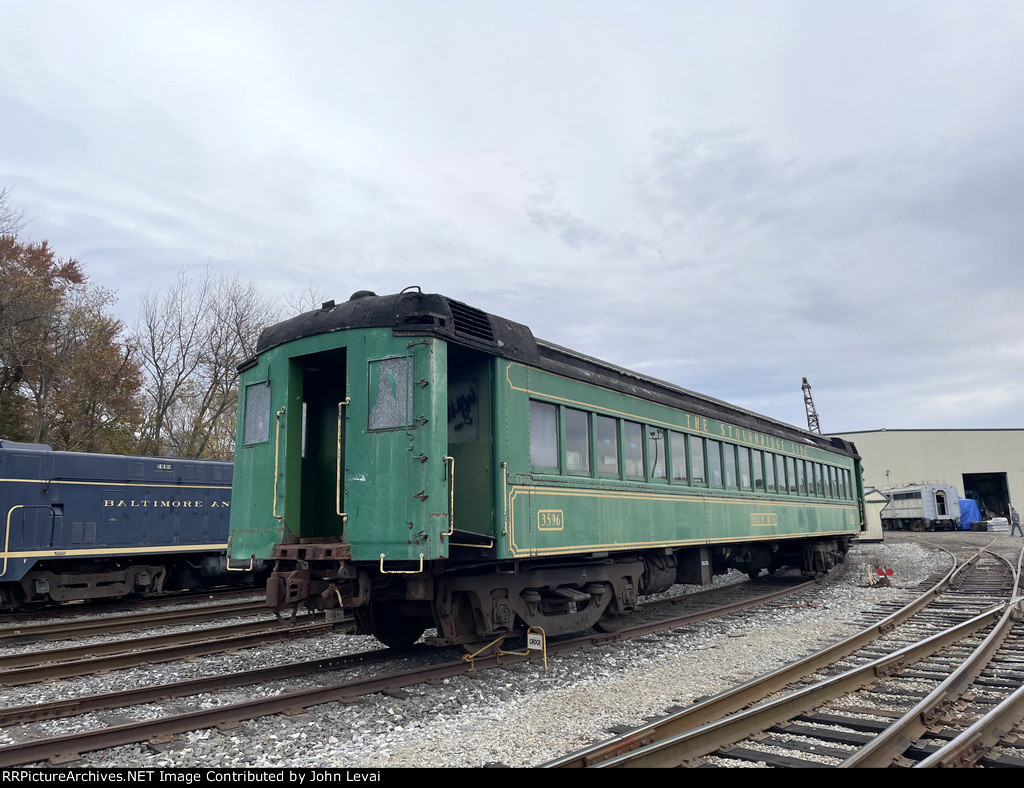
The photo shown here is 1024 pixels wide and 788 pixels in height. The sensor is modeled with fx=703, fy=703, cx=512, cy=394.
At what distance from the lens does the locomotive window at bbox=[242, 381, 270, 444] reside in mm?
7559

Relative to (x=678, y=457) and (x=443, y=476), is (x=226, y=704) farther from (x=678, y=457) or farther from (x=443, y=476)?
(x=678, y=457)

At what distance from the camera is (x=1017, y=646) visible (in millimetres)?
8234

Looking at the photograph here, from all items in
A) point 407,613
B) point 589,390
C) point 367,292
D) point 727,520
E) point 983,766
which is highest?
point 367,292

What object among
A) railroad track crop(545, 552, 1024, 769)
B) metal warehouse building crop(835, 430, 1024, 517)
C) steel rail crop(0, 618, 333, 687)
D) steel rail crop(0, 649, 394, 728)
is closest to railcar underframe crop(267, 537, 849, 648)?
steel rail crop(0, 649, 394, 728)

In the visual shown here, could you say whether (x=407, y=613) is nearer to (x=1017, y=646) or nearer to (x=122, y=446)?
(x=1017, y=646)

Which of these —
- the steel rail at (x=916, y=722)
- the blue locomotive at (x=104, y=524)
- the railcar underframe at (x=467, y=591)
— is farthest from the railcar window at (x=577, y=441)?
the blue locomotive at (x=104, y=524)

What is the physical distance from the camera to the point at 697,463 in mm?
10930

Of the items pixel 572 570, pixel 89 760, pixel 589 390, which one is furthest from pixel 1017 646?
pixel 89 760

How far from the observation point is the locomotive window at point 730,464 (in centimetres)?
1179

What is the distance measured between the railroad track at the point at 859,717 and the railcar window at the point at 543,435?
2978mm

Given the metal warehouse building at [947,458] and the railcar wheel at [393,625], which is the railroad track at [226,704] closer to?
the railcar wheel at [393,625]

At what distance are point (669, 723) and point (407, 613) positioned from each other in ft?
10.4

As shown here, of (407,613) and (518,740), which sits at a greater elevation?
(407,613)
